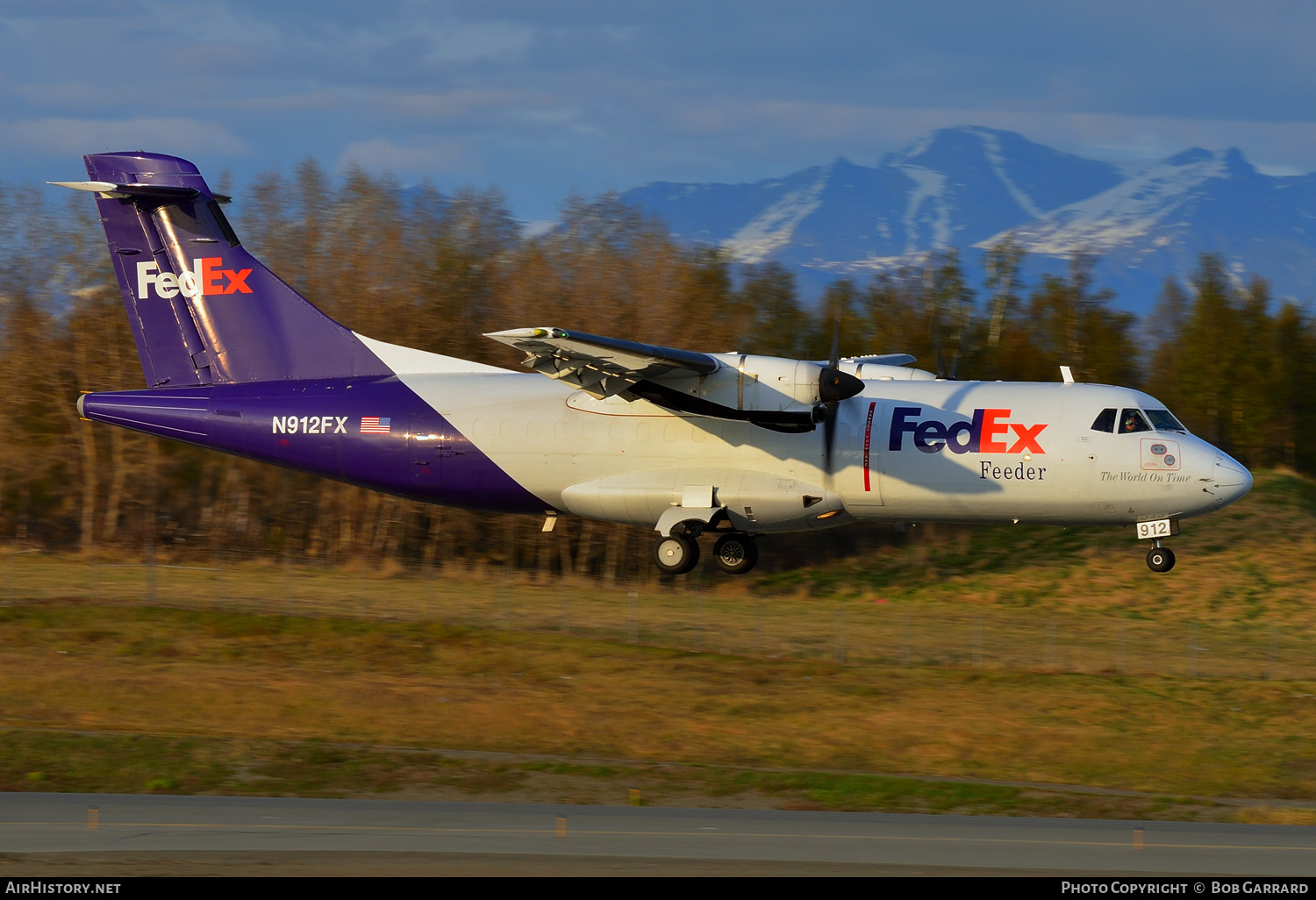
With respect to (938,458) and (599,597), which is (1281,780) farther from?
(599,597)

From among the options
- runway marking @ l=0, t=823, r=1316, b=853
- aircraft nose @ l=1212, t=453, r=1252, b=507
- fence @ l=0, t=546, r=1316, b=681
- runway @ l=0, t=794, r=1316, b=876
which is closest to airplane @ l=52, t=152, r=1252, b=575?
aircraft nose @ l=1212, t=453, r=1252, b=507

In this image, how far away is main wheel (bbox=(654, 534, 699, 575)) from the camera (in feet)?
73.0

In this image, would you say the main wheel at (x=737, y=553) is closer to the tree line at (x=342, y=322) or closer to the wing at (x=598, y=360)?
the wing at (x=598, y=360)

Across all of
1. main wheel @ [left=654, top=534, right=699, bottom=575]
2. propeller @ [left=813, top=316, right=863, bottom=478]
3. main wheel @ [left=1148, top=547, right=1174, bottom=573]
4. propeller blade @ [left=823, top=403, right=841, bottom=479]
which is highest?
propeller @ [left=813, top=316, right=863, bottom=478]

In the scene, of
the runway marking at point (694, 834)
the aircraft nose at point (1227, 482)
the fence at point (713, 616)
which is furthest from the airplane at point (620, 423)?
the runway marking at point (694, 834)

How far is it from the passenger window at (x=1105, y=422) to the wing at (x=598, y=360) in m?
6.45

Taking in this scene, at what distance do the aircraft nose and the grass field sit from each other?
3.29 meters

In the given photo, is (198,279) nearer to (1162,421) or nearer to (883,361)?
(883,361)

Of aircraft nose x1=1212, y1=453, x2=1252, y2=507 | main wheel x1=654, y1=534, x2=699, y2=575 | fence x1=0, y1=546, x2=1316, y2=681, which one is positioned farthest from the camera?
fence x1=0, y1=546, x2=1316, y2=681

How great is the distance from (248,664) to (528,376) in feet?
22.6

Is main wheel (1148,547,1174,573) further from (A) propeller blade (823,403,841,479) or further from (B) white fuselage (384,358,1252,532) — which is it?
(A) propeller blade (823,403,841,479)

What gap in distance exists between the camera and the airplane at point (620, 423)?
21.0 metres

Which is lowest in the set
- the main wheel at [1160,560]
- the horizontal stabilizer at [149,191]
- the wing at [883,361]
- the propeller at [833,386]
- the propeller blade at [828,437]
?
the main wheel at [1160,560]

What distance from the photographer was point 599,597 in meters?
28.7
